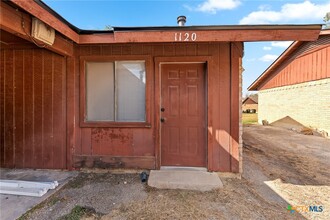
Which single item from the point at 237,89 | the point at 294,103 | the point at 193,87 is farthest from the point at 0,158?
the point at 294,103

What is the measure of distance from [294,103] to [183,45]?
33.1 feet

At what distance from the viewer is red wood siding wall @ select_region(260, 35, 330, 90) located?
786 centimetres

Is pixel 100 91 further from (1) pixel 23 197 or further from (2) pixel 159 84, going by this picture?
(1) pixel 23 197

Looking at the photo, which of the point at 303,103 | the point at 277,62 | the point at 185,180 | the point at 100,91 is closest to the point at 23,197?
the point at 100,91

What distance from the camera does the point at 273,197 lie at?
275 cm

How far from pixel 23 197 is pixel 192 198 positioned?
98.0 inches

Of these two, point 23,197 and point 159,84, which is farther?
point 159,84

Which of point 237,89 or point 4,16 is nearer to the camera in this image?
point 4,16

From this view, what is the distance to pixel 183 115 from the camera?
353 centimetres

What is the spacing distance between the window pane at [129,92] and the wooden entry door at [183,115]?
46cm

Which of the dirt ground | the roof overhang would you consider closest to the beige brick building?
Answer: the roof overhang

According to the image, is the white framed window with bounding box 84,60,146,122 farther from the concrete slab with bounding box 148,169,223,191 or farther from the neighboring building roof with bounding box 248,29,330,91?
the neighboring building roof with bounding box 248,29,330,91

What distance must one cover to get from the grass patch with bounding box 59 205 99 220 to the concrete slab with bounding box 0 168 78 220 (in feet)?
1.94

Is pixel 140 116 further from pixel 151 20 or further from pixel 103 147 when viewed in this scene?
pixel 151 20
